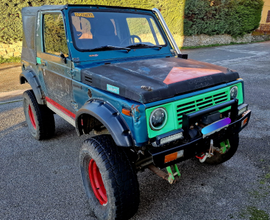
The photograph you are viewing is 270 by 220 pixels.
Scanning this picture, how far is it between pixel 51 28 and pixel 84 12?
58cm

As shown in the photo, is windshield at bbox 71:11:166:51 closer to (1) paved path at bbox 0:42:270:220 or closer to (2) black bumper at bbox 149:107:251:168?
(2) black bumper at bbox 149:107:251:168

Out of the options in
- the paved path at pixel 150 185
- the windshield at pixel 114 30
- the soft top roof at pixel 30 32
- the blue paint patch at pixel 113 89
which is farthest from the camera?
the soft top roof at pixel 30 32

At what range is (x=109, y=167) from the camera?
7.26 ft

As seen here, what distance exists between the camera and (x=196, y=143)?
7.32 ft

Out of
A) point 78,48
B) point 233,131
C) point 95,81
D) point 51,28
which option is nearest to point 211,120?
point 233,131

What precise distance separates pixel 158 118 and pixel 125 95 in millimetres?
364

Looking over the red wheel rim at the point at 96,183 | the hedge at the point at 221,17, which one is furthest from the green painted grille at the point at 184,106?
the hedge at the point at 221,17

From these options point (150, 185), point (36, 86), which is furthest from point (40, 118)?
point (150, 185)

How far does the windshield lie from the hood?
41 centimetres

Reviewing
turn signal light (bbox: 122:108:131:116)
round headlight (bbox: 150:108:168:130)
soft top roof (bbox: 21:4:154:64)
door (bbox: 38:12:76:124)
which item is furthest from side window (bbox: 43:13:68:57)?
round headlight (bbox: 150:108:168:130)

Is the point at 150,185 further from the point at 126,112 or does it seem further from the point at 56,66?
the point at 56,66

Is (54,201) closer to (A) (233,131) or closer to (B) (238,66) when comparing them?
(A) (233,131)

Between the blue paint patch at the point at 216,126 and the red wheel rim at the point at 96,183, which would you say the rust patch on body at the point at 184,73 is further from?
the red wheel rim at the point at 96,183

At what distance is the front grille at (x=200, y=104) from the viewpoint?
2.23 meters
